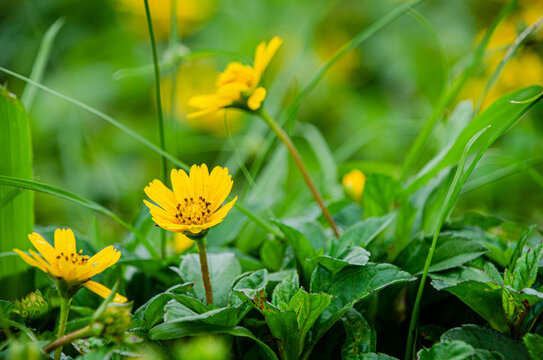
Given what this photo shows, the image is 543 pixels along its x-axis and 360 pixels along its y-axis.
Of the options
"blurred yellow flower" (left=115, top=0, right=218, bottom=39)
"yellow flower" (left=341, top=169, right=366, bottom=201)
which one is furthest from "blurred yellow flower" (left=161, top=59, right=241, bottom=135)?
"yellow flower" (left=341, top=169, right=366, bottom=201)

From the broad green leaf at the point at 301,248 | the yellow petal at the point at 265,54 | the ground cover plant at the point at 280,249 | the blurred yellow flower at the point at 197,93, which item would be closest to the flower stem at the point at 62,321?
the ground cover plant at the point at 280,249

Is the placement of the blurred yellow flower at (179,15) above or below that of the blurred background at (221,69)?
above

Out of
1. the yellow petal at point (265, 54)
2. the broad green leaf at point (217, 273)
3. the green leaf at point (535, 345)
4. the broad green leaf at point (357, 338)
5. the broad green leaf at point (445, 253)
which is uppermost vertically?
the yellow petal at point (265, 54)

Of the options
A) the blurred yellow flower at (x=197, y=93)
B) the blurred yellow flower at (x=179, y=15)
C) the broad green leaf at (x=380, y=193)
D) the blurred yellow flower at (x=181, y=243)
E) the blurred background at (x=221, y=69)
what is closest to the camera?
the broad green leaf at (x=380, y=193)

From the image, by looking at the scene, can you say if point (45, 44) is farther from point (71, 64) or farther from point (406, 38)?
point (406, 38)

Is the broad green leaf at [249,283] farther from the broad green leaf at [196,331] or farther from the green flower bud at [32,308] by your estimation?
the green flower bud at [32,308]

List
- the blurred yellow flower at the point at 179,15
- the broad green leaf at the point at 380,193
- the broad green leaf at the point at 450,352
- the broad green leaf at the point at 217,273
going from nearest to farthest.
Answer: the broad green leaf at the point at 450,352 < the broad green leaf at the point at 217,273 < the broad green leaf at the point at 380,193 < the blurred yellow flower at the point at 179,15
